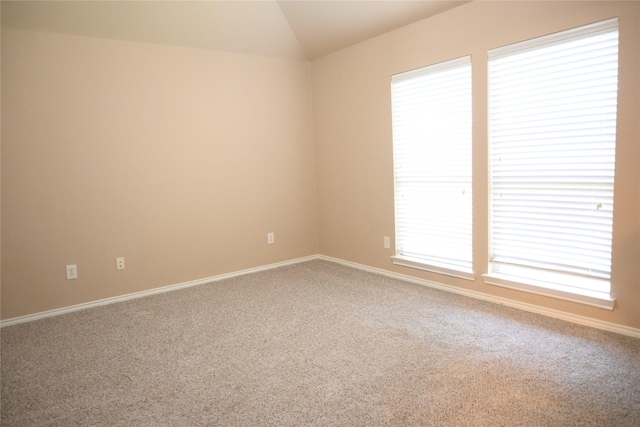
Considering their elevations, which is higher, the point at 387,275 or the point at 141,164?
the point at 141,164

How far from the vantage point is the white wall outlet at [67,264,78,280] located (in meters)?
3.51

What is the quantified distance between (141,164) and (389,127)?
241 cm

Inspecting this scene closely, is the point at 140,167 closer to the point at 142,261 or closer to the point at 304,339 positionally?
the point at 142,261

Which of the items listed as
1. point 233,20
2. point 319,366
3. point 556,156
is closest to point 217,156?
point 233,20

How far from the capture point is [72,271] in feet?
11.6

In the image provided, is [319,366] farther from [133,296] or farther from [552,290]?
[133,296]

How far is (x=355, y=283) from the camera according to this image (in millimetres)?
4023

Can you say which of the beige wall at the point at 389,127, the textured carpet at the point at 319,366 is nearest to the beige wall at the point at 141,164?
the beige wall at the point at 389,127

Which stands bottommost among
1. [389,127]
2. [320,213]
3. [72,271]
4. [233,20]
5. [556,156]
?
[72,271]

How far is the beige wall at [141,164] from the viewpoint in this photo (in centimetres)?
329

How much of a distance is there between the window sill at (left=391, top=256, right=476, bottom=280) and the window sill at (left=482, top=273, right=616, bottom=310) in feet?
0.54

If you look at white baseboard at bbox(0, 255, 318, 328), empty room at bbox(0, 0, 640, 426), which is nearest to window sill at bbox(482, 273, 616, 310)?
empty room at bbox(0, 0, 640, 426)

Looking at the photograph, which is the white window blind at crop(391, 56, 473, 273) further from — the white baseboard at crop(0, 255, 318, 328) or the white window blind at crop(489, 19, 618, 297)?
the white baseboard at crop(0, 255, 318, 328)

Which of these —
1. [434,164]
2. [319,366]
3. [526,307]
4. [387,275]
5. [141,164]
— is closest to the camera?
[319,366]
